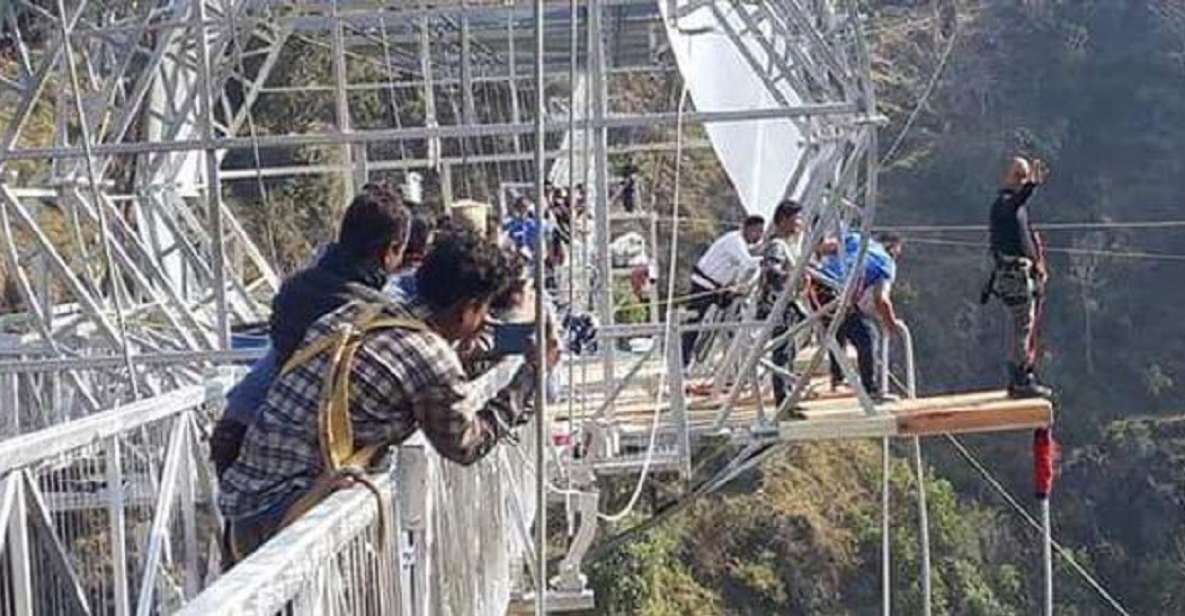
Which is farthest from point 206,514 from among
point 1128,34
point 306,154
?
point 1128,34

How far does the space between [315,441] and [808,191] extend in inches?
262

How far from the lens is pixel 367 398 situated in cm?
339

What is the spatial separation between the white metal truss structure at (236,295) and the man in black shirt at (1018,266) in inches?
28.8

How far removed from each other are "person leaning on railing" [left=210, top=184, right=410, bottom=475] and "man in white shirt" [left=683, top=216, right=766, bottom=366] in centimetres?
620

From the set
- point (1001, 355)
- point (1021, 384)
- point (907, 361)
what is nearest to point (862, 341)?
point (907, 361)

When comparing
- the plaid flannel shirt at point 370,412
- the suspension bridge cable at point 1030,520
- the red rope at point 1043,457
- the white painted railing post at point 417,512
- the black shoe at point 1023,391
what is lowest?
the suspension bridge cable at point 1030,520

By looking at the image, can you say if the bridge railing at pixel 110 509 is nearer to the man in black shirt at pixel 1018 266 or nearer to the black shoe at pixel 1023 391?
the man in black shirt at pixel 1018 266

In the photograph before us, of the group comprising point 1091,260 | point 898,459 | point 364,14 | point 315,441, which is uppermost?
point 364,14

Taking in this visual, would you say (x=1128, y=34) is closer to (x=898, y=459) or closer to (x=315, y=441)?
(x=898, y=459)

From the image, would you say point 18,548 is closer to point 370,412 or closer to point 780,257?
point 370,412

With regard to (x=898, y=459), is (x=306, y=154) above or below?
above

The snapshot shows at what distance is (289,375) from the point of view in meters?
3.44

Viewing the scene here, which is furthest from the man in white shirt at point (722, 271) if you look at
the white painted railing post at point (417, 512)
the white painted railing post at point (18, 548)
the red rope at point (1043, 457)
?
the white painted railing post at point (417, 512)

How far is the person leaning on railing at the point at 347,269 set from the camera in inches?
150
